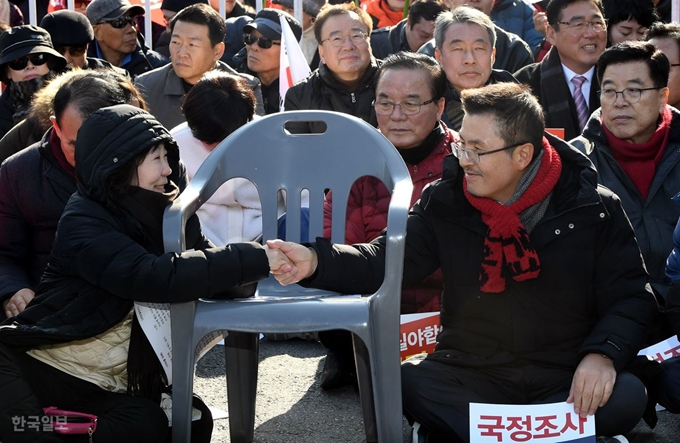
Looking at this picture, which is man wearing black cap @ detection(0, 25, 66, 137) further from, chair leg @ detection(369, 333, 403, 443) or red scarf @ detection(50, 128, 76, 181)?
chair leg @ detection(369, 333, 403, 443)

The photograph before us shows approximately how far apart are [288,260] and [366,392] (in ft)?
2.24

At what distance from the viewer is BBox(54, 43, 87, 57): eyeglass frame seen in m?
6.90

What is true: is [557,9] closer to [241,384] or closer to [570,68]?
[570,68]

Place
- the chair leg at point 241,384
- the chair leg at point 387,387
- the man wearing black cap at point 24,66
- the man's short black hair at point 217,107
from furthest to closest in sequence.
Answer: the man wearing black cap at point 24,66 < the man's short black hair at point 217,107 < the chair leg at point 241,384 < the chair leg at point 387,387

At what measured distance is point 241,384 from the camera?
412 cm

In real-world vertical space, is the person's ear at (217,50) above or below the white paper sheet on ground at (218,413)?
above

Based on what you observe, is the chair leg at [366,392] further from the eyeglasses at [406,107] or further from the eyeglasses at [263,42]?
the eyeglasses at [263,42]

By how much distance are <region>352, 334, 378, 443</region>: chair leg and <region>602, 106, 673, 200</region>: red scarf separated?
175 cm

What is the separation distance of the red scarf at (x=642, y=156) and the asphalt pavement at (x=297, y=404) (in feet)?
3.77

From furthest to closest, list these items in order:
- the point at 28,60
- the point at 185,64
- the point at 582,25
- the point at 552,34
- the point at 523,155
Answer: the point at 185,64
the point at 552,34
the point at 582,25
the point at 28,60
the point at 523,155

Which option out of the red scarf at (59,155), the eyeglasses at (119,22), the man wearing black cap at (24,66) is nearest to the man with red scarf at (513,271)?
the red scarf at (59,155)

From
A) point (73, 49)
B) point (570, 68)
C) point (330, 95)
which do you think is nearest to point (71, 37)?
point (73, 49)

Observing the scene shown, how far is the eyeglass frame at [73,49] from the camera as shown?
690 centimetres

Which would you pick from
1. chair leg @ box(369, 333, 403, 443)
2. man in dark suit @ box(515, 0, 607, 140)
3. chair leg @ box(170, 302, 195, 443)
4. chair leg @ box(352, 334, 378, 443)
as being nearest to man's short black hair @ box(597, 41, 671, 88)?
man in dark suit @ box(515, 0, 607, 140)
